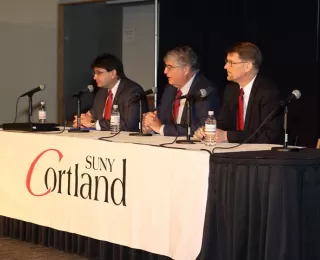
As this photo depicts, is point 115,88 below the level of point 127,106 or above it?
above

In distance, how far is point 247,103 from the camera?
4.16m

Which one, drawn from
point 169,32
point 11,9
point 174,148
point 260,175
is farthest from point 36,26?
point 260,175

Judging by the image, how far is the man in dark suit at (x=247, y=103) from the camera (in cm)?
397

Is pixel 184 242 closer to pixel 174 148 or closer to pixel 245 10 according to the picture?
pixel 174 148

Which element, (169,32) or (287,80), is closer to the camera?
(287,80)

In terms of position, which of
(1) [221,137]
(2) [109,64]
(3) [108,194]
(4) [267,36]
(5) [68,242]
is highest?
(4) [267,36]

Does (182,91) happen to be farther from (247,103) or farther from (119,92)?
(247,103)

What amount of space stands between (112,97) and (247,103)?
1356 millimetres

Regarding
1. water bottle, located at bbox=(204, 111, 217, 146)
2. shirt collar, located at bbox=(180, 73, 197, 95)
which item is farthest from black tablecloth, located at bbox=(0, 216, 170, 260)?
shirt collar, located at bbox=(180, 73, 197, 95)

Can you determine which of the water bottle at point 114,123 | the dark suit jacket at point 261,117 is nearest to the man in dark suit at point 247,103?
the dark suit jacket at point 261,117

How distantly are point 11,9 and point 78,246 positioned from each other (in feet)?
13.9

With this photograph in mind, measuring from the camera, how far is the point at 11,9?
7.70m

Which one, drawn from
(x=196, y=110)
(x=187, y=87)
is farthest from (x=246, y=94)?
(x=187, y=87)

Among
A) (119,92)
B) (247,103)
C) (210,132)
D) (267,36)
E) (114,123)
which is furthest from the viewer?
(267,36)
